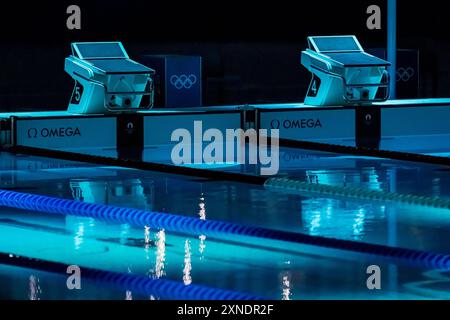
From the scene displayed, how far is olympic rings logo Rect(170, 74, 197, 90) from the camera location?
41.0ft

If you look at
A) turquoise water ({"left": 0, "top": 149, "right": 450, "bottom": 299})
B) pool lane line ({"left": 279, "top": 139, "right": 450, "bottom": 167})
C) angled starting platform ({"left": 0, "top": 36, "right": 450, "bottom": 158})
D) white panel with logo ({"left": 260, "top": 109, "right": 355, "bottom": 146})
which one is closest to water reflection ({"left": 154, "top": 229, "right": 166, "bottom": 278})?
turquoise water ({"left": 0, "top": 149, "right": 450, "bottom": 299})

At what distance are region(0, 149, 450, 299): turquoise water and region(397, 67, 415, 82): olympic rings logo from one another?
13.1 ft

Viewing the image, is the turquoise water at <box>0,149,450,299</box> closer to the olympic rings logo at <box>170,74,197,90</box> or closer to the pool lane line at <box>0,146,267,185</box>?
the pool lane line at <box>0,146,267,185</box>

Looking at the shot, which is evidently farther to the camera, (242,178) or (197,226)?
(242,178)

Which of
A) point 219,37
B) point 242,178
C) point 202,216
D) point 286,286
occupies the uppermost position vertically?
point 219,37

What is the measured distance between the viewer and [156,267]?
19.2ft

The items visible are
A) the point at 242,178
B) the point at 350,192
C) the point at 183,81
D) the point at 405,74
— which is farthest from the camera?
the point at 405,74

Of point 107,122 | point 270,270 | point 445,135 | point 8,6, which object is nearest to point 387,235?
point 270,270

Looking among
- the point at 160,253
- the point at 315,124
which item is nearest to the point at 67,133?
the point at 315,124

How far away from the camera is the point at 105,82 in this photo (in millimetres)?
11500

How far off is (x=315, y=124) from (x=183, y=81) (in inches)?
56.2

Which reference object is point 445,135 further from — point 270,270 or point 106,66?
point 270,270

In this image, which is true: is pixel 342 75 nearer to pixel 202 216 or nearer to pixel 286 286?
pixel 202 216
